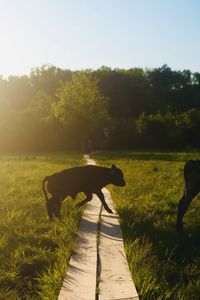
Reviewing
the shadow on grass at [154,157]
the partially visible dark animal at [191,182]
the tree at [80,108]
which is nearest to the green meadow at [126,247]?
the partially visible dark animal at [191,182]

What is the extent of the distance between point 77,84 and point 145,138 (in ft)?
48.5

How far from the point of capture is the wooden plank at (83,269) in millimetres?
6812

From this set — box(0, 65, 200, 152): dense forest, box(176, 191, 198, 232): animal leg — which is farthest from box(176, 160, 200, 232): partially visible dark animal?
box(0, 65, 200, 152): dense forest

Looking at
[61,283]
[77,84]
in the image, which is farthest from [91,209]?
[77,84]

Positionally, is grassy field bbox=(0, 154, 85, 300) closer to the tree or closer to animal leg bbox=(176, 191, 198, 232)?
animal leg bbox=(176, 191, 198, 232)

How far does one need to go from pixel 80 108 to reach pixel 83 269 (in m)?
55.9


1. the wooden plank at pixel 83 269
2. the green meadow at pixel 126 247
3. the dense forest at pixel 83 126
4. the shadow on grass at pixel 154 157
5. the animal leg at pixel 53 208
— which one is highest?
the dense forest at pixel 83 126

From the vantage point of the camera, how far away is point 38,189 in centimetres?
1858

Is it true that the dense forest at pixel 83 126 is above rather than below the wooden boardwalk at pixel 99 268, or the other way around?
above

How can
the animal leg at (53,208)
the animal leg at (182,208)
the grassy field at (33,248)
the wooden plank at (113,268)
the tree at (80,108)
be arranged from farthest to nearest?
the tree at (80,108), the animal leg at (53,208), the animal leg at (182,208), the grassy field at (33,248), the wooden plank at (113,268)

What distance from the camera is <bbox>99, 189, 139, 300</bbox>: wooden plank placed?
677 cm

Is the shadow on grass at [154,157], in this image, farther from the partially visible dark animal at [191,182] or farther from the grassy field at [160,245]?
the partially visible dark animal at [191,182]

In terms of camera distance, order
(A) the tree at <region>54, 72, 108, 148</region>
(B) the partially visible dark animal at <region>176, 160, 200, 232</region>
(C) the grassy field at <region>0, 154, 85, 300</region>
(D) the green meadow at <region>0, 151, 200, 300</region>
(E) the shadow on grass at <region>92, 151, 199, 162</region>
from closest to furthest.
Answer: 1. (D) the green meadow at <region>0, 151, 200, 300</region>
2. (C) the grassy field at <region>0, 154, 85, 300</region>
3. (B) the partially visible dark animal at <region>176, 160, 200, 232</region>
4. (E) the shadow on grass at <region>92, 151, 199, 162</region>
5. (A) the tree at <region>54, 72, 108, 148</region>

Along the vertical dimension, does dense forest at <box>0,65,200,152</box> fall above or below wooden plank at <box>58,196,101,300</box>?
above
